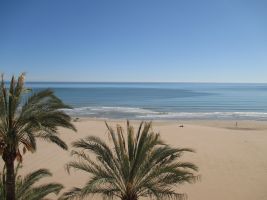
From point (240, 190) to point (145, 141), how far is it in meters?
9.73

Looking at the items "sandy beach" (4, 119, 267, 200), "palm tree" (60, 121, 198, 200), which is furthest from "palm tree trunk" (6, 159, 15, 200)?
"sandy beach" (4, 119, 267, 200)

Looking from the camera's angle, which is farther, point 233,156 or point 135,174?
point 233,156

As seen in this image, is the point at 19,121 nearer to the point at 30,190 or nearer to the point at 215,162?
the point at 30,190

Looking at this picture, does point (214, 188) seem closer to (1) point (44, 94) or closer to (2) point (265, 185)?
(2) point (265, 185)

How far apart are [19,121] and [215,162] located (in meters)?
15.8

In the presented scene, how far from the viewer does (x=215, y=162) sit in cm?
2183

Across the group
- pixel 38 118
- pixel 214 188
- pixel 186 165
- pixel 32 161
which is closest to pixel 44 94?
pixel 38 118

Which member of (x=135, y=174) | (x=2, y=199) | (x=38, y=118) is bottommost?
(x=2, y=199)

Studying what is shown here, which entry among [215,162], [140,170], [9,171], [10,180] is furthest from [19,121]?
[215,162]

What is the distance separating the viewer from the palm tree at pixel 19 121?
9391 millimetres

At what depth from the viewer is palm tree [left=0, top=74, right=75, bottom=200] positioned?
9391 mm

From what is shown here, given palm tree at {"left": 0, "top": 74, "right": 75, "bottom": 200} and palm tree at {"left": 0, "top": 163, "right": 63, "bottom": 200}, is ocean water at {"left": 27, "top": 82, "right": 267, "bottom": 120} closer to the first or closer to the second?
palm tree at {"left": 0, "top": 163, "right": 63, "bottom": 200}

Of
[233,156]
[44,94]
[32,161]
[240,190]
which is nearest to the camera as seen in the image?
[44,94]

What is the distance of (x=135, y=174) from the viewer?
382 inches
